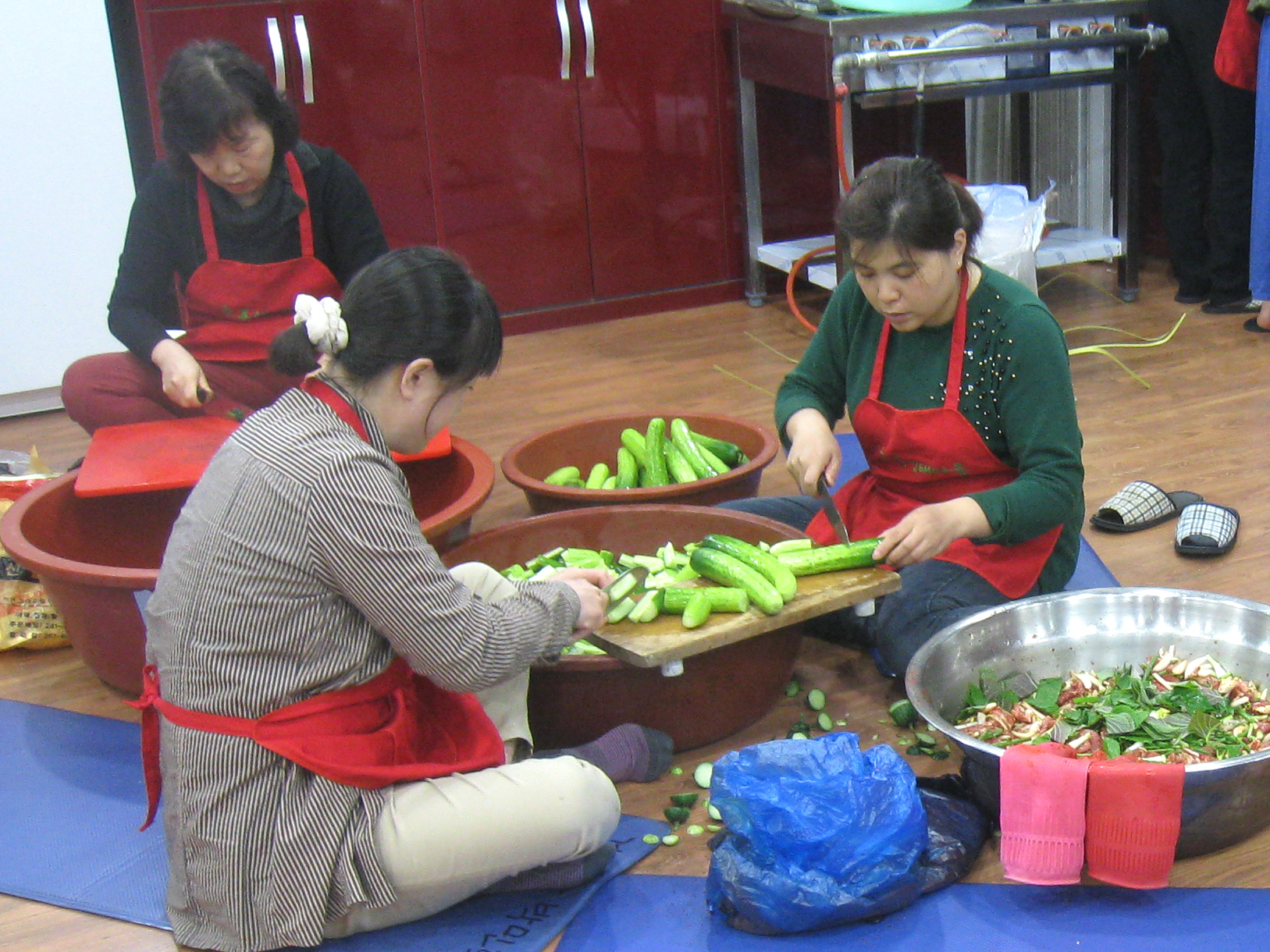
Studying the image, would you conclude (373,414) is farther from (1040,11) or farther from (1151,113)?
(1151,113)

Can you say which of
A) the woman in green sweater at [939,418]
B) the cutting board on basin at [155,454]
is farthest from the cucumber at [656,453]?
the woman in green sweater at [939,418]

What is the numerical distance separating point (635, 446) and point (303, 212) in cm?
93

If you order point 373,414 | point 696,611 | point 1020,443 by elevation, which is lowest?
point 696,611

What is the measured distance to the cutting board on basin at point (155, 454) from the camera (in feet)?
9.08

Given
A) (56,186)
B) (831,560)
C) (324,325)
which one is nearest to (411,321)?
(324,325)

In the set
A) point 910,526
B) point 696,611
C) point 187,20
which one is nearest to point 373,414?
point 696,611

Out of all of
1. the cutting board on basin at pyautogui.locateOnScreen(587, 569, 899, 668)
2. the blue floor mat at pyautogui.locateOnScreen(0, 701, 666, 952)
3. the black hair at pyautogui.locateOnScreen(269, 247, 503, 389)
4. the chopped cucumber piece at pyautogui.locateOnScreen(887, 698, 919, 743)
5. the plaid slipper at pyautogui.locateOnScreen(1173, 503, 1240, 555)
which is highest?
the black hair at pyautogui.locateOnScreen(269, 247, 503, 389)

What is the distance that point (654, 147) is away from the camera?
5.10 metres

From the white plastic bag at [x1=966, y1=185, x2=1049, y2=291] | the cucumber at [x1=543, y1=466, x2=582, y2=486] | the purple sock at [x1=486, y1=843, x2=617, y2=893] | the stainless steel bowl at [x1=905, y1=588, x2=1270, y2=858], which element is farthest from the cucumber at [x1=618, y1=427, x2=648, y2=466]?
the white plastic bag at [x1=966, y1=185, x2=1049, y2=291]

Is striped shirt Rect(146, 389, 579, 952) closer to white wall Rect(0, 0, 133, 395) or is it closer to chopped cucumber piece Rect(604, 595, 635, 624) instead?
chopped cucumber piece Rect(604, 595, 635, 624)

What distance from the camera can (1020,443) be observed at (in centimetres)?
233

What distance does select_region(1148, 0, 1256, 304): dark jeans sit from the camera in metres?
4.61

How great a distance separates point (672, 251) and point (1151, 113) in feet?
6.52

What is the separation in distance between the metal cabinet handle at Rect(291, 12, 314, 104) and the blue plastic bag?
334 cm
